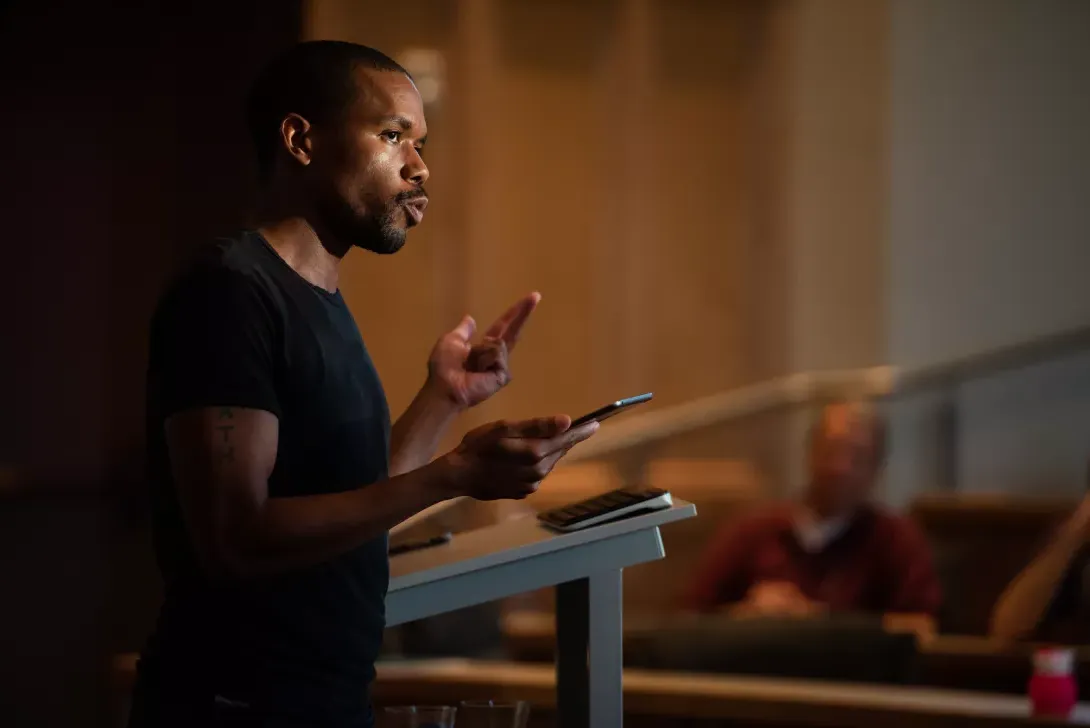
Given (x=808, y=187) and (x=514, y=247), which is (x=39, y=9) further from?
(x=808, y=187)

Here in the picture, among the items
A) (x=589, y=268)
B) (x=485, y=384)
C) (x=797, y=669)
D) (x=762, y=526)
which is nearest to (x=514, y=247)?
(x=589, y=268)

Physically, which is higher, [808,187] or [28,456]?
[808,187]

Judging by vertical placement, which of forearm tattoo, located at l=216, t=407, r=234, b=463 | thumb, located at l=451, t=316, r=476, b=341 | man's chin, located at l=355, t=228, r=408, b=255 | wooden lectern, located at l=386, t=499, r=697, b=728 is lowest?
wooden lectern, located at l=386, t=499, r=697, b=728

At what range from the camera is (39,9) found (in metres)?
5.54

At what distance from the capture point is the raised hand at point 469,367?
1.62 metres

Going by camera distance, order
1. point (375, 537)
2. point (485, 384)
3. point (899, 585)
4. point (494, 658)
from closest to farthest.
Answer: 1. point (375, 537)
2. point (485, 384)
3. point (494, 658)
4. point (899, 585)

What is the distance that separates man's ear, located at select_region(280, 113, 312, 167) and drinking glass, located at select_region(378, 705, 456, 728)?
1.75 ft

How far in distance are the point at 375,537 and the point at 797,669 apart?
1301 millimetres

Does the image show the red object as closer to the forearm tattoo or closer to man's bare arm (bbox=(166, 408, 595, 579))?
man's bare arm (bbox=(166, 408, 595, 579))

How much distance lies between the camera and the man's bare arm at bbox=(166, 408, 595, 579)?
1.18m

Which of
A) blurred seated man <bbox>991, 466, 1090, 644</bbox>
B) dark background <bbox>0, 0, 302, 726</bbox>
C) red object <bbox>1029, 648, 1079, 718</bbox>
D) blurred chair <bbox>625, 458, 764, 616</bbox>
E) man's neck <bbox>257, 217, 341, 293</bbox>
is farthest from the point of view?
dark background <bbox>0, 0, 302, 726</bbox>

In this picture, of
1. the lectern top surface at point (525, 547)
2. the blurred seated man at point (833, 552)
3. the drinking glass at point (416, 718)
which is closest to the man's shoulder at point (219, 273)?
the lectern top surface at point (525, 547)

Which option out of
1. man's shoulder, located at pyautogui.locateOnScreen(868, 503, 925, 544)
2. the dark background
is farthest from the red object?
the dark background

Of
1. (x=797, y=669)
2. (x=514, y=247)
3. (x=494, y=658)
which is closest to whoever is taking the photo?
(x=797, y=669)
